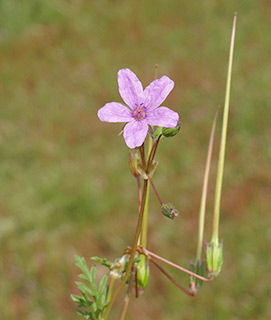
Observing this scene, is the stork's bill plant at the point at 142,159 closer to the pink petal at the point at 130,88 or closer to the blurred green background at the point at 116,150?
the pink petal at the point at 130,88

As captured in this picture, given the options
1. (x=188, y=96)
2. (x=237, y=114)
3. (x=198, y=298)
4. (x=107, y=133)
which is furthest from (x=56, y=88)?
(x=198, y=298)

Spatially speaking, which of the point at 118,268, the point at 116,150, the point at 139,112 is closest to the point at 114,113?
the point at 139,112

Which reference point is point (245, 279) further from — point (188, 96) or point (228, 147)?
point (188, 96)

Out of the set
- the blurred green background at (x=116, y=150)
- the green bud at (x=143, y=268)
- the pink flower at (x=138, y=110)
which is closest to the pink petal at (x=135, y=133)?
the pink flower at (x=138, y=110)

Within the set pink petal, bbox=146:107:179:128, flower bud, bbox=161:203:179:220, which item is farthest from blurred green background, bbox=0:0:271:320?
pink petal, bbox=146:107:179:128

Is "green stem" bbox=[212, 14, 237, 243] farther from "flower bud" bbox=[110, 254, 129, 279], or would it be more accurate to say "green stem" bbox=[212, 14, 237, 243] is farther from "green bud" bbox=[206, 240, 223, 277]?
"flower bud" bbox=[110, 254, 129, 279]
